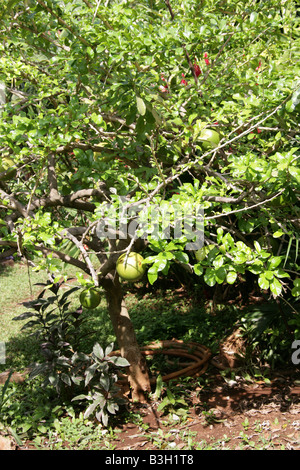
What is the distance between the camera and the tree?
2121 mm

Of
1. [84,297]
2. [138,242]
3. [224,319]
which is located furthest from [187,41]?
[224,319]

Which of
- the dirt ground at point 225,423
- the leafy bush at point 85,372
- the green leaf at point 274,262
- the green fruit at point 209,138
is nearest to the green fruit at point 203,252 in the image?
the green leaf at point 274,262

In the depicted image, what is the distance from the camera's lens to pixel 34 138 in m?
2.39

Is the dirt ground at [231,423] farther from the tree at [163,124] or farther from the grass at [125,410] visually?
the tree at [163,124]

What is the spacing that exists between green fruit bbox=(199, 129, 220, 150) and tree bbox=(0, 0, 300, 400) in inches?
0.8

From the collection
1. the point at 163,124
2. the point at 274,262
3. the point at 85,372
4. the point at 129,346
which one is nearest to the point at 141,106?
the point at 163,124

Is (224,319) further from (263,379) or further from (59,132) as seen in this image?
(59,132)

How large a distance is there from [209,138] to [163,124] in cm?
24

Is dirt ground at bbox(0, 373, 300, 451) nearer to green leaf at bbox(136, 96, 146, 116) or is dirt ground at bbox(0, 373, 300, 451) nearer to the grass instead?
the grass

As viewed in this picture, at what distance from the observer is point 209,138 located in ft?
8.01

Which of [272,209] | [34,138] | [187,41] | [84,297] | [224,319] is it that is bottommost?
[224,319]

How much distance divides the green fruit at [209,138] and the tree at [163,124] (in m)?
0.02

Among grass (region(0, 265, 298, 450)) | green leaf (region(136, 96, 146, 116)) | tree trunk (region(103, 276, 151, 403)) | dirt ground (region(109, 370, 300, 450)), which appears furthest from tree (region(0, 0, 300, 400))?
dirt ground (region(109, 370, 300, 450))
